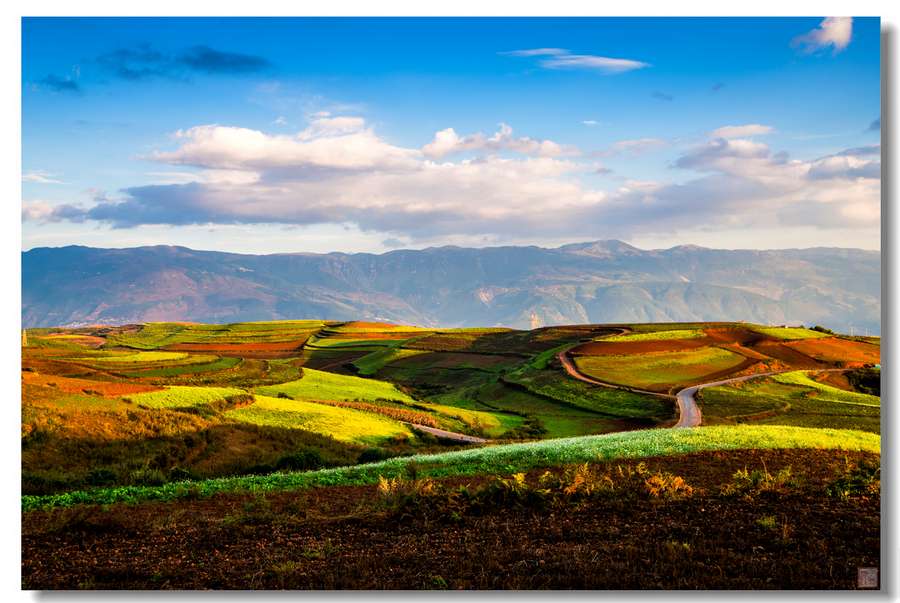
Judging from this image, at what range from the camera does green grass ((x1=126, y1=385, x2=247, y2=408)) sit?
27.7 metres

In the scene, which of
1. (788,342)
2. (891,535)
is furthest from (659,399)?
(891,535)

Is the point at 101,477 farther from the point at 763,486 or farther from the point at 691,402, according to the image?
the point at 691,402

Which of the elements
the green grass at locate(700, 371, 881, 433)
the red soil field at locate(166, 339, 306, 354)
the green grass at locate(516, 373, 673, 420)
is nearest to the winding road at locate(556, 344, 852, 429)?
the green grass at locate(700, 371, 881, 433)

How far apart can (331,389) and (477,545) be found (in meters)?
43.2

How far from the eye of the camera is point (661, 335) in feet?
240

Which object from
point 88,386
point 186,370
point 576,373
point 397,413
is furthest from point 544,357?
point 88,386

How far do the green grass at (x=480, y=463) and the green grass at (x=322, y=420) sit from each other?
1189 cm

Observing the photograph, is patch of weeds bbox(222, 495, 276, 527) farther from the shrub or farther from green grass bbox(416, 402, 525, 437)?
green grass bbox(416, 402, 525, 437)

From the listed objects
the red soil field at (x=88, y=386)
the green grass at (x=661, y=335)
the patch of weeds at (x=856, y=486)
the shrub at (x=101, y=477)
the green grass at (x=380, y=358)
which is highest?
the patch of weeds at (x=856, y=486)

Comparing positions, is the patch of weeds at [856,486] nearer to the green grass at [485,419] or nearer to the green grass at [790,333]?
the green grass at [485,419]

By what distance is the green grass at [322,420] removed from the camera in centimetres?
2830

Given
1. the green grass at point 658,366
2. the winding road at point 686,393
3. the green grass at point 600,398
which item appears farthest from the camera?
the green grass at point 658,366

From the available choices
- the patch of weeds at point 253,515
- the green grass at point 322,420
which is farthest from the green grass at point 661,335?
the patch of weeds at point 253,515

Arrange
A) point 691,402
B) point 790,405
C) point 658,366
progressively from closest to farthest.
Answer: point 790,405
point 691,402
point 658,366
